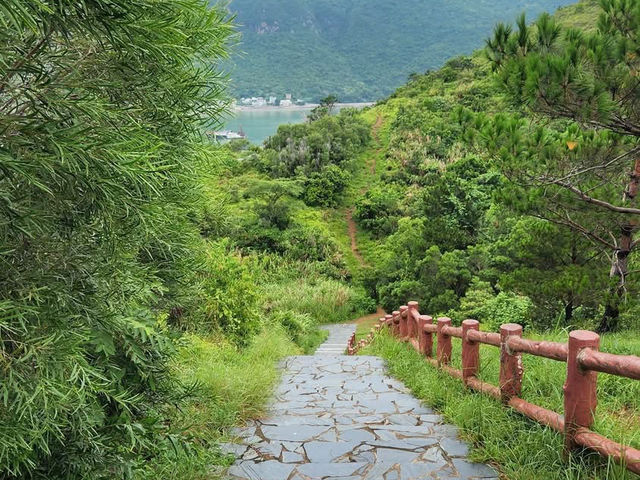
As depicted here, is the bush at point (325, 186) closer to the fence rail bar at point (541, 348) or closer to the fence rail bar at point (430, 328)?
the fence rail bar at point (430, 328)

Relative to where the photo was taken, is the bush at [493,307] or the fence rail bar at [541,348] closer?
the fence rail bar at [541,348]

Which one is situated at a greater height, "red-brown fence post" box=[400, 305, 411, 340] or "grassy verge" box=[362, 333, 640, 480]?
"grassy verge" box=[362, 333, 640, 480]

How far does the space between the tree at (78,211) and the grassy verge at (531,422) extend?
191 centimetres

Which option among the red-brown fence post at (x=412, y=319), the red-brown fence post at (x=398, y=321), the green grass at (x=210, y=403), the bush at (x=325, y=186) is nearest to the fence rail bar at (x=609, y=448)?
the green grass at (x=210, y=403)

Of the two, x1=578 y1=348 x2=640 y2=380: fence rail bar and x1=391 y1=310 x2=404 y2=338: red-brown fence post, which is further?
x1=391 y1=310 x2=404 y2=338: red-brown fence post

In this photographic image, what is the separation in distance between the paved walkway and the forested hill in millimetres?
70935

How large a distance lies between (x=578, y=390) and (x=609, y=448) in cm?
30

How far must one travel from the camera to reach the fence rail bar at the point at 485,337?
341cm

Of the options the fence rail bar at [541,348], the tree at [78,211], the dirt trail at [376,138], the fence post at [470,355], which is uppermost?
the dirt trail at [376,138]

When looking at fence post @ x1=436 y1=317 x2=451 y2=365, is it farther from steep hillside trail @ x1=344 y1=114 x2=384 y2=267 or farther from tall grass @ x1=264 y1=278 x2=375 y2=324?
steep hillside trail @ x1=344 y1=114 x2=384 y2=267

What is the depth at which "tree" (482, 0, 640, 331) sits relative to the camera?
13.4 ft

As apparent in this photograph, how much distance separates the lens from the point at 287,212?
21.0 metres

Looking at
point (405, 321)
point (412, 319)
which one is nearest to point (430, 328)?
point (412, 319)

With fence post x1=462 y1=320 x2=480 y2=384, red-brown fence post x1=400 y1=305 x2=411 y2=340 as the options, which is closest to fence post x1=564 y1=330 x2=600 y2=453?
fence post x1=462 y1=320 x2=480 y2=384
